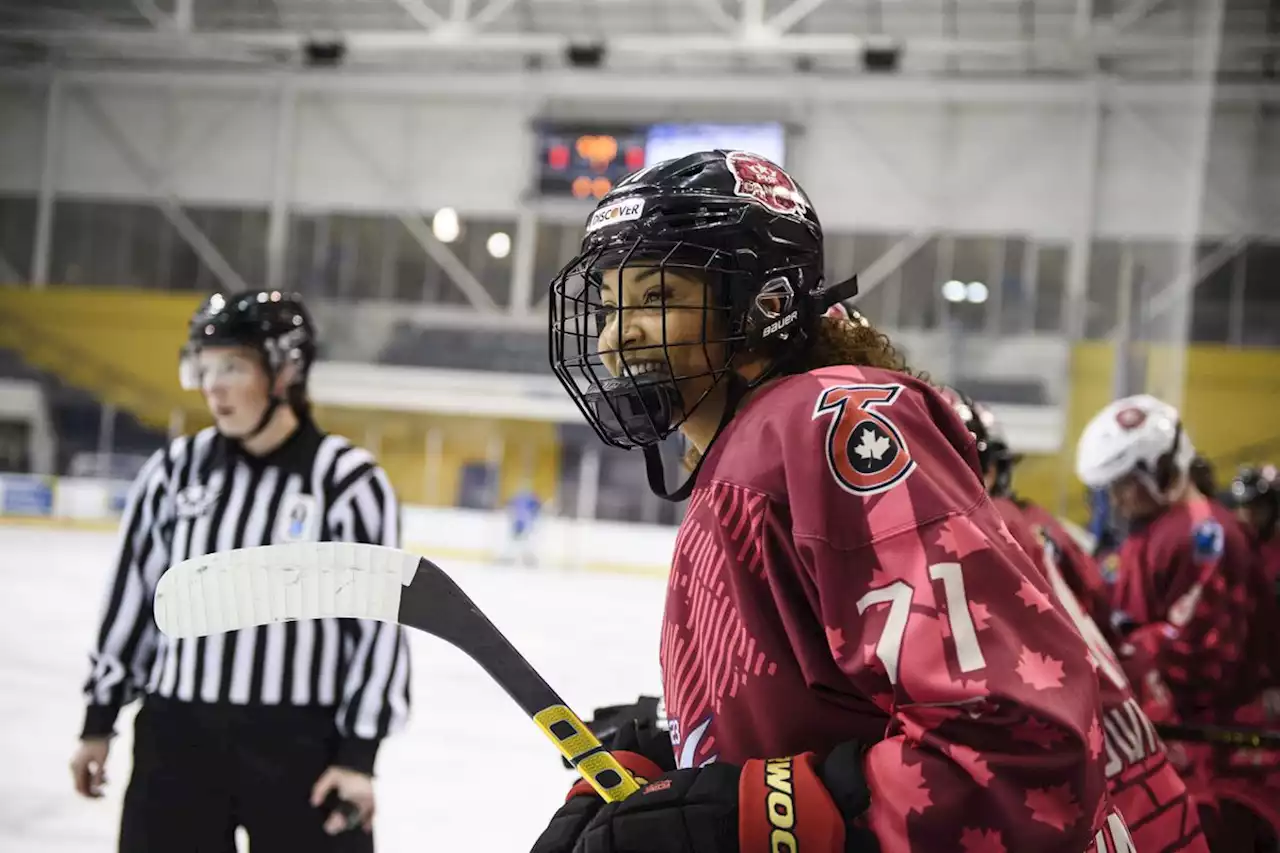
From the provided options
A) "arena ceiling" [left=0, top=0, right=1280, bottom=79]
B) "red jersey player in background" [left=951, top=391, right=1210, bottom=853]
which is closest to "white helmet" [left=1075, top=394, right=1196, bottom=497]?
"red jersey player in background" [left=951, top=391, right=1210, bottom=853]

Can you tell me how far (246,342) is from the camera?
155 cm

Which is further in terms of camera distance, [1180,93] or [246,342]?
[1180,93]

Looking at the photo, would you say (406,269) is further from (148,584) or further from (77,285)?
(148,584)

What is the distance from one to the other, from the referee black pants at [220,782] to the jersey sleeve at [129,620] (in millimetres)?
74

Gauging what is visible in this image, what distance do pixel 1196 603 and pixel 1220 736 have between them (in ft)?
1.23

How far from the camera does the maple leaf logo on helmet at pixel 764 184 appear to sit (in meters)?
0.76

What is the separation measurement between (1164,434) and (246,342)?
1.86 metres

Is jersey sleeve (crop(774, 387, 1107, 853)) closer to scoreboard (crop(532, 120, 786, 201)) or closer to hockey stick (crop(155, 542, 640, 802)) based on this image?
hockey stick (crop(155, 542, 640, 802))

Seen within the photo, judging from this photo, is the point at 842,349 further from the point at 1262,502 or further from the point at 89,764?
the point at 1262,502

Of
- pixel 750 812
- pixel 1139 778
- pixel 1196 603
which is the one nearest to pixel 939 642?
pixel 750 812

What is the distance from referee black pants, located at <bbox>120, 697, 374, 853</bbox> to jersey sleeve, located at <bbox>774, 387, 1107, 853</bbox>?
3.53ft

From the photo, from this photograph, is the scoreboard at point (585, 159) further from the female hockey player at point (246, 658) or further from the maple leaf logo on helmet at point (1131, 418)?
the female hockey player at point (246, 658)

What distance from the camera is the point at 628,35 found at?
8641 millimetres

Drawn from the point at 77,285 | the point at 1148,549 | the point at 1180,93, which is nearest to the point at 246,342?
the point at 1148,549
